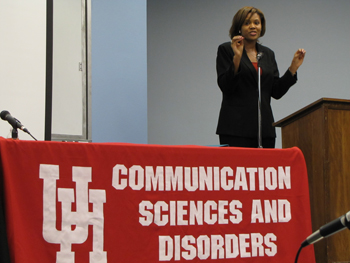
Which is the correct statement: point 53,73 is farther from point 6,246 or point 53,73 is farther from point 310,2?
point 310,2

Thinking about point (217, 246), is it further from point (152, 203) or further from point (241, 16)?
point (241, 16)

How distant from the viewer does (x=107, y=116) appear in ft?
10.2

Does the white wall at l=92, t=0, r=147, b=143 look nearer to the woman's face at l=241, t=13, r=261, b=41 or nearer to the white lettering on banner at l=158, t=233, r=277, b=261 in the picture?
the woman's face at l=241, t=13, r=261, b=41

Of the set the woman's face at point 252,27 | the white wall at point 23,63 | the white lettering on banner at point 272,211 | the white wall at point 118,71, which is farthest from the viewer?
the white wall at point 118,71

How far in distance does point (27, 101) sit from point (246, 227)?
1467mm

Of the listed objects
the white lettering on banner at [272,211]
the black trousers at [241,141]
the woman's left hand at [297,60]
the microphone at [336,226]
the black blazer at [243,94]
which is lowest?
the white lettering on banner at [272,211]

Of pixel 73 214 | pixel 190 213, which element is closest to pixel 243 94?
pixel 190 213

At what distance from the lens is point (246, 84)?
2061mm

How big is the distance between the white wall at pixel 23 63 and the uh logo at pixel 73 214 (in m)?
0.93

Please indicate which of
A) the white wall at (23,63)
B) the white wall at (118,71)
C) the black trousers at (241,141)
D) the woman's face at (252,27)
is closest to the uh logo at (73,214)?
the black trousers at (241,141)

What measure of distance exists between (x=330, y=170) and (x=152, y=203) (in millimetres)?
857

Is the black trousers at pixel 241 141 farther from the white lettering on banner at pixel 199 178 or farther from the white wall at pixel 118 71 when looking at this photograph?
the white wall at pixel 118 71

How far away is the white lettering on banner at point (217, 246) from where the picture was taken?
1.50 metres

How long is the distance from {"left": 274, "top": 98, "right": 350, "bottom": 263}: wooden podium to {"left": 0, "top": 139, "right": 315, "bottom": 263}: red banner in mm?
201
